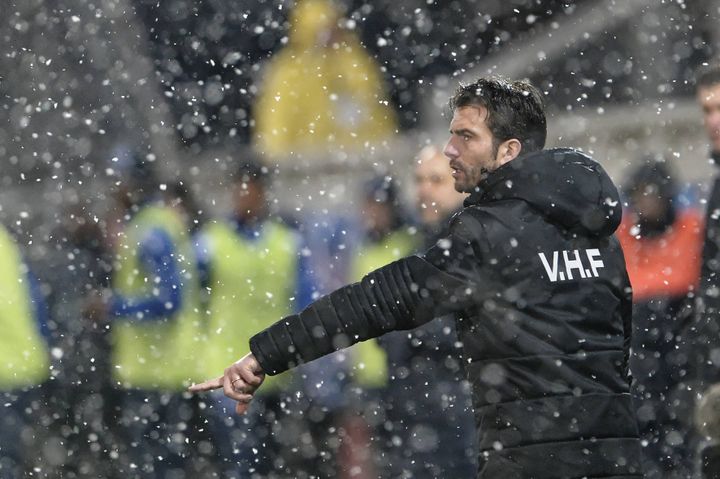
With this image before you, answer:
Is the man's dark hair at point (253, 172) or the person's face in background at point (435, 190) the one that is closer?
the person's face in background at point (435, 190)

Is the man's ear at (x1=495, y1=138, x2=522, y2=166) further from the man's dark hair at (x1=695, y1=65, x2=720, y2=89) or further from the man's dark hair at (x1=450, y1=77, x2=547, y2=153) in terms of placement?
the man's dark hair at (x1=695, y1=65, x2=720, y2=89)

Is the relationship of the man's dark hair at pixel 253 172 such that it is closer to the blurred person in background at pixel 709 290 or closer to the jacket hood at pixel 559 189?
the blurred person in background at pixel 709 290

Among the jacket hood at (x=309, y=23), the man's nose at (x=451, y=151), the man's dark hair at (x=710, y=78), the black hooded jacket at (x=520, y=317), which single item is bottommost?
the black hooded jacket at (x=520, y=317)

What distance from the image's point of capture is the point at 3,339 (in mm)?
5188

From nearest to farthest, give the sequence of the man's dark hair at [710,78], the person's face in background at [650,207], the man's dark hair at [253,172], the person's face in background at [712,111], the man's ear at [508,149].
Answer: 1. the man's ear at [508,149]
2. the person's face in background at [712,111]
3. the man's dark hair at [710,78]
4. the person's face in background at [650,207]
5. the man's dark hair at [253,172]

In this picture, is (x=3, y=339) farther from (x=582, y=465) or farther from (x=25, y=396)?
(x=582, y=465)

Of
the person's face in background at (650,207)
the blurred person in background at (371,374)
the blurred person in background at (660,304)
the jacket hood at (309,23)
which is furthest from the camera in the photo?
the jacket hood at (309,23)

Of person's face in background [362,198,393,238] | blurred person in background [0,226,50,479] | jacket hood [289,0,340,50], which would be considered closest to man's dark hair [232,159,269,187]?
jacket hood [289,0,340,50]

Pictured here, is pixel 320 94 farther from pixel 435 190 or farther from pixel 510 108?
pixel 510 108

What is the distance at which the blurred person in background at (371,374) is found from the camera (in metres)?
5.08

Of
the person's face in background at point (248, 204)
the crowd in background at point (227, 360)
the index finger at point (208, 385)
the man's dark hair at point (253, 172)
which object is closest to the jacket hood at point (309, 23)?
the man's dark hair at point (253, 172)

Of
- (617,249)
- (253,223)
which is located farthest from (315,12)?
(617,249)

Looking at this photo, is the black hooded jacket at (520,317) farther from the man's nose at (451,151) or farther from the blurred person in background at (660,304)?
the blurred person in background at (660,304)

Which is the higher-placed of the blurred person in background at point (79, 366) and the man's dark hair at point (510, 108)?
the blurred person in background at point (79, 366)
